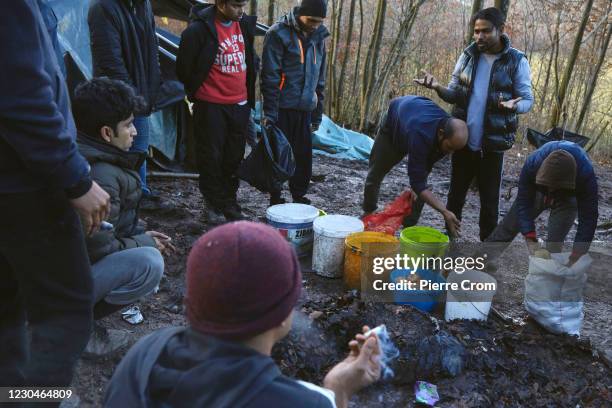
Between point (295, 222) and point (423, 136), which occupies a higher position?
point (423, 136)

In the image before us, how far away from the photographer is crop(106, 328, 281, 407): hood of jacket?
0.96m

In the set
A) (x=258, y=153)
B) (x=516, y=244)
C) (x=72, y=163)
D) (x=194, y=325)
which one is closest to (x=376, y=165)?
(x=258, y=153)

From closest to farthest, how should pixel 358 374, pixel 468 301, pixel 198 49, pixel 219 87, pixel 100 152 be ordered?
pixel 358 374 < pixel 100 152 < pixel 468 301 < pixel 198 49 < pixel 219 87

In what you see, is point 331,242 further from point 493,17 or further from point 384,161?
point 493,17

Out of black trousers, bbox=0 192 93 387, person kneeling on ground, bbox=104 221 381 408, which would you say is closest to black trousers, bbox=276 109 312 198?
black trousers, bbox=0 192 93 387

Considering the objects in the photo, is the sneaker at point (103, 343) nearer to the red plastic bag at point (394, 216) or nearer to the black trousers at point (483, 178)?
the red plastic bag at point (394, 216)

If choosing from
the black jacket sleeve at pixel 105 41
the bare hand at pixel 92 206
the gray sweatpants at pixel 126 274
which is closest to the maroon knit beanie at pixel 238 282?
the bare hand at pixel 92 206

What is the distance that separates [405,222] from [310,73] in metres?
1.62

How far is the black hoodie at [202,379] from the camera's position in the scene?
3.16 ft

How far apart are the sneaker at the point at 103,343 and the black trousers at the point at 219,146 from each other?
6.30 ft

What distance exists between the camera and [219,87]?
161 inches

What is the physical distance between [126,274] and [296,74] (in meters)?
2.79

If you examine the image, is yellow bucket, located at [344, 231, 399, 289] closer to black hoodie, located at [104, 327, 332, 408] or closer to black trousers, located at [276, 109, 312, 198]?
black trousers, located at [276, 109, 312, 198]

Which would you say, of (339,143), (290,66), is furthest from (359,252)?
(339,143)
